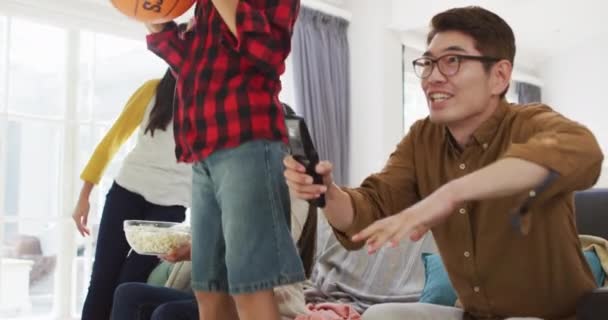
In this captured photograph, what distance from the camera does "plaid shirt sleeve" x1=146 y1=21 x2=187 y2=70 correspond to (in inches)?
54.9

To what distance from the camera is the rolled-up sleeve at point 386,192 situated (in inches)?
51.1

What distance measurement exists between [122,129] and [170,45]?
992mm

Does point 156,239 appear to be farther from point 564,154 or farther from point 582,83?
point 582,83

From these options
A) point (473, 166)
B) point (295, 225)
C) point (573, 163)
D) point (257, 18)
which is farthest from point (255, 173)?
point (295, 225)

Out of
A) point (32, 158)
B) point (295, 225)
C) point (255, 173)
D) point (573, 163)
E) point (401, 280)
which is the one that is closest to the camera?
point (573, 163)

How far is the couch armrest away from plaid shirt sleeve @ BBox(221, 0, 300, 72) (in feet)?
2.27

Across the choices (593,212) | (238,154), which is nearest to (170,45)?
(238,154)

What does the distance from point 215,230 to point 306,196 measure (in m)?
0.26

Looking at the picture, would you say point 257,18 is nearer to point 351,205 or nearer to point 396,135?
point 351,205

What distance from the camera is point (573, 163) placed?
3.36 feet

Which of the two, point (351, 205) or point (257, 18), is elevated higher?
point (257, 18)

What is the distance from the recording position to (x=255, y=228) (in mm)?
1194

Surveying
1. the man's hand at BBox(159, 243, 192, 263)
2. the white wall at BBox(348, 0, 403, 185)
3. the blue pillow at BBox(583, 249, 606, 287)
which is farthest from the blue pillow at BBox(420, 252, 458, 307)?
the white wall at BBox(348, 0, 403, 185)

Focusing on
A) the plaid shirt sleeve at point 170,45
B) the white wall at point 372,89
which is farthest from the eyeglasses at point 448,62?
the white wall at point 372,89
